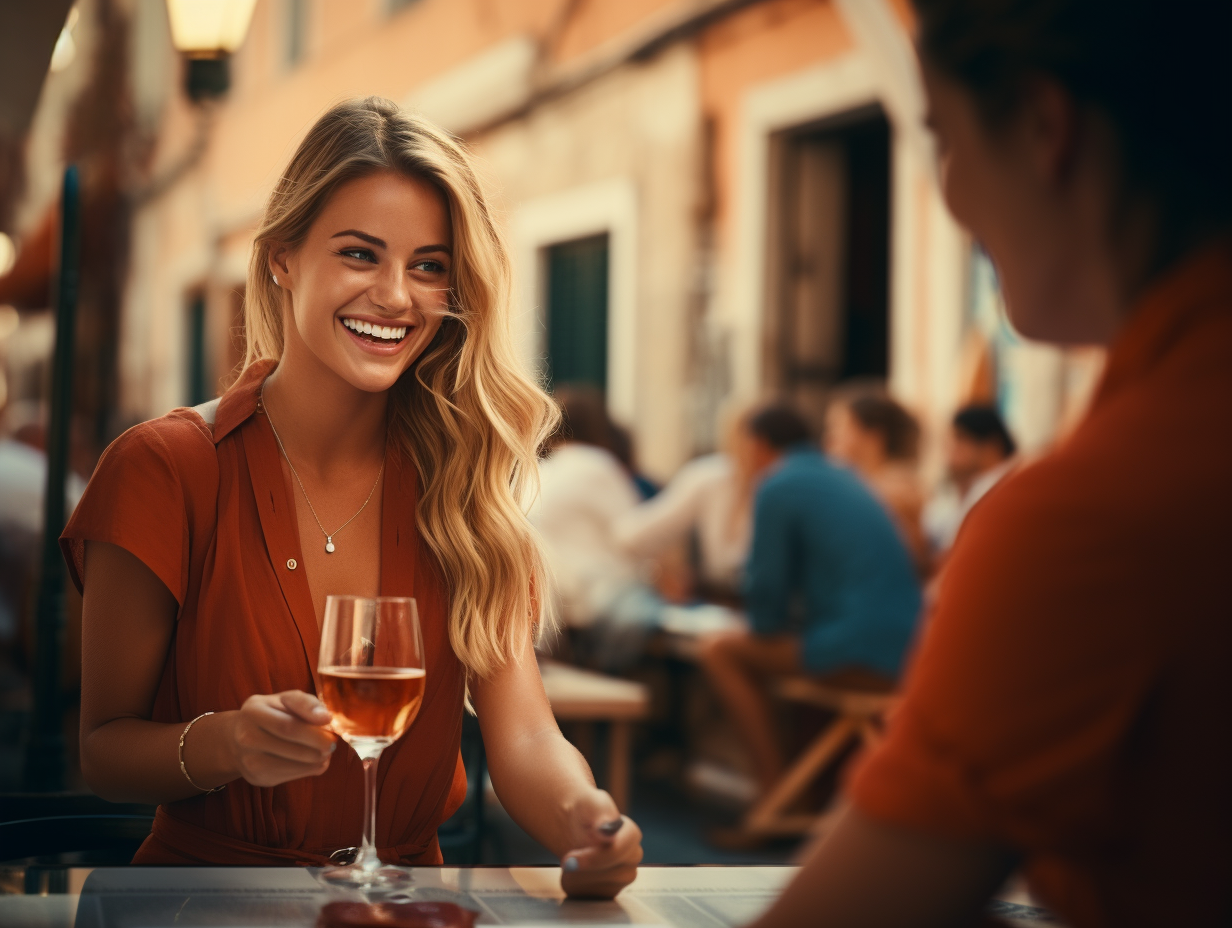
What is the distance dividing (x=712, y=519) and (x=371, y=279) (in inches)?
190

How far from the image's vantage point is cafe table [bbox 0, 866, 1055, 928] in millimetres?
1150

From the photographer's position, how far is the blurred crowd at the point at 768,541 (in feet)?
17.2

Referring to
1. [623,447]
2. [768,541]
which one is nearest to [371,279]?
[768,541]

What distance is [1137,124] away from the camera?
0.81m

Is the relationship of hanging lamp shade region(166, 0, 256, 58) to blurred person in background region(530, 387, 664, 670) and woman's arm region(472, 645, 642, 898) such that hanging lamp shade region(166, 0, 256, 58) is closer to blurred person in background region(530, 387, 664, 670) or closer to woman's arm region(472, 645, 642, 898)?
woman's arm region(472, 645, 642, 898)

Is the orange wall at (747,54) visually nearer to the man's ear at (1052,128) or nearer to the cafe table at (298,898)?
the cafe table at (298,898)

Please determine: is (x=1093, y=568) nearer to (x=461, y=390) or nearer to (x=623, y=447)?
(x=461, y=390)

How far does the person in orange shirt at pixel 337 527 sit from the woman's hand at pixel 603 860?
9cm

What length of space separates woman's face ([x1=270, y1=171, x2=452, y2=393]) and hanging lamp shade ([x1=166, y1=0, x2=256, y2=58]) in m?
2.03

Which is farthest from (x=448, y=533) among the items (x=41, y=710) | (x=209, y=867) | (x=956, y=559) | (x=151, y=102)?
(x=151, y=102)

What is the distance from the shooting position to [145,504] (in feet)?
5.31

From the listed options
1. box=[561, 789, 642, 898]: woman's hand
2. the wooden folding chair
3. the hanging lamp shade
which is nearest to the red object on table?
box=[561, 789, 642, 898]: woman's hand

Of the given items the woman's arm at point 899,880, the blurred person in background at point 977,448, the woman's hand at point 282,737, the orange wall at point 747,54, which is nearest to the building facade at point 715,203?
the orange wall at point 747,54

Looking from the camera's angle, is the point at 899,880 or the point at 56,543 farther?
the point at 56,543
